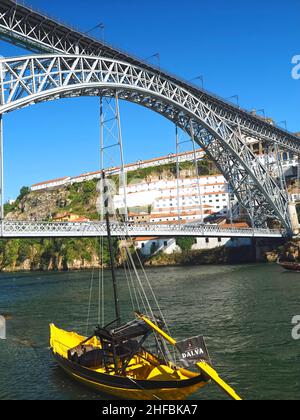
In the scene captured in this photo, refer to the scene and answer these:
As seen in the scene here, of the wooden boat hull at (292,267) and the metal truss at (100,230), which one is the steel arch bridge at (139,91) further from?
the wooden boat hull at (292,267)

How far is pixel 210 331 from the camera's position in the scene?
2098cm

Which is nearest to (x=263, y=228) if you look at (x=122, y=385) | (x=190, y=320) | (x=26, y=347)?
(x=190, y=320)

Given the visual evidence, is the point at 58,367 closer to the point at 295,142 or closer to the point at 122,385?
the point at 122,385

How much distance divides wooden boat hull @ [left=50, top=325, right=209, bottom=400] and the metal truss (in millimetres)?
19399

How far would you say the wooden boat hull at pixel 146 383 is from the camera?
11391 mm

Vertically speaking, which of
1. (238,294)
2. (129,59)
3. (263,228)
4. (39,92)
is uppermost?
(129,59)

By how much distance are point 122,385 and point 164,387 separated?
1.62 meters

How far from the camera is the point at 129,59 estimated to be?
43000 millimetres

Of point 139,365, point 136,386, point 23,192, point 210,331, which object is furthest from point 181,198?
point 136,386

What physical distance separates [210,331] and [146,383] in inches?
381

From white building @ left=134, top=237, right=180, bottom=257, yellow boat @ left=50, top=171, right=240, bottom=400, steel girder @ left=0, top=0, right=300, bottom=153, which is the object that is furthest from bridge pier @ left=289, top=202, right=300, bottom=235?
yellow boat @ left=50, top=171, right=240, bottom=400

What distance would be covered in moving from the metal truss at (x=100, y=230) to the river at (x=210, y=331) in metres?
5.80

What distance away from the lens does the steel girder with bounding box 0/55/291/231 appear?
102ft

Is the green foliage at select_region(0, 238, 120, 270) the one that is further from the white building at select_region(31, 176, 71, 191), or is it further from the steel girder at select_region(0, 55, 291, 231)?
→ the white building at select_region(31, 176, 71, 191)
